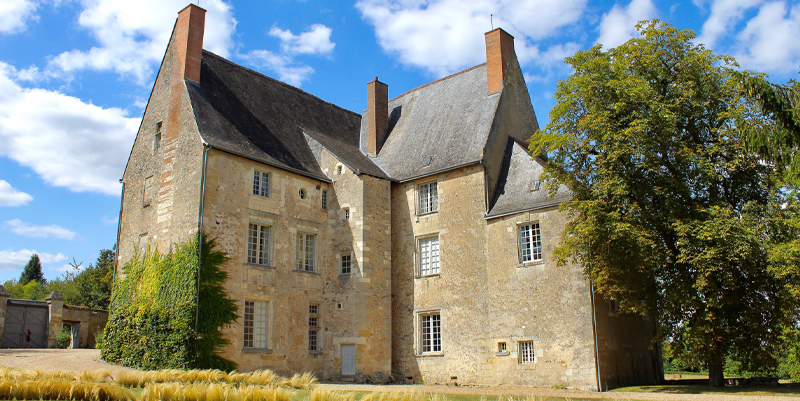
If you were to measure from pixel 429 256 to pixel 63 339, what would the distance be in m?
18.2

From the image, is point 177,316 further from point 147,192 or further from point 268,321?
point 147,192

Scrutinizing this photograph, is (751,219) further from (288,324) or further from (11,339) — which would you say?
(11,339)

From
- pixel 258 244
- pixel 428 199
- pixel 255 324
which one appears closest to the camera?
pixel 255 324

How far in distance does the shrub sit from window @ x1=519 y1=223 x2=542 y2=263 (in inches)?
850

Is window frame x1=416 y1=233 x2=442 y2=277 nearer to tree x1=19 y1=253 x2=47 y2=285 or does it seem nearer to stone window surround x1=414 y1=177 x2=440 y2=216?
stone window surround x1=414 y1=177 x2=440 y2=216

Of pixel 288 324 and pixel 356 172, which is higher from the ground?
pixel 356 172

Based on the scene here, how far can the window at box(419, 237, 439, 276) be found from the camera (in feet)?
68.8

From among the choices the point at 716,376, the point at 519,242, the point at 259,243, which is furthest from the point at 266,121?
the point at 716,376

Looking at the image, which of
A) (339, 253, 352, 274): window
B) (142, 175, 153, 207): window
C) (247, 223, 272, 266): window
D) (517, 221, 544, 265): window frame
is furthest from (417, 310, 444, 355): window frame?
(142, 175, 153, 207): window

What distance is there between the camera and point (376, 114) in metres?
25.7

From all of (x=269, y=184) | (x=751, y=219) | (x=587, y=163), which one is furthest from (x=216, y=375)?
(x=751, y=219)

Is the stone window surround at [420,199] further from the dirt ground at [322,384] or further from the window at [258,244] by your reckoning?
the dirt ground at [322,384]

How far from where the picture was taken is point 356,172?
835 inches

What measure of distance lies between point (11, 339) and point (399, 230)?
1875 cm
